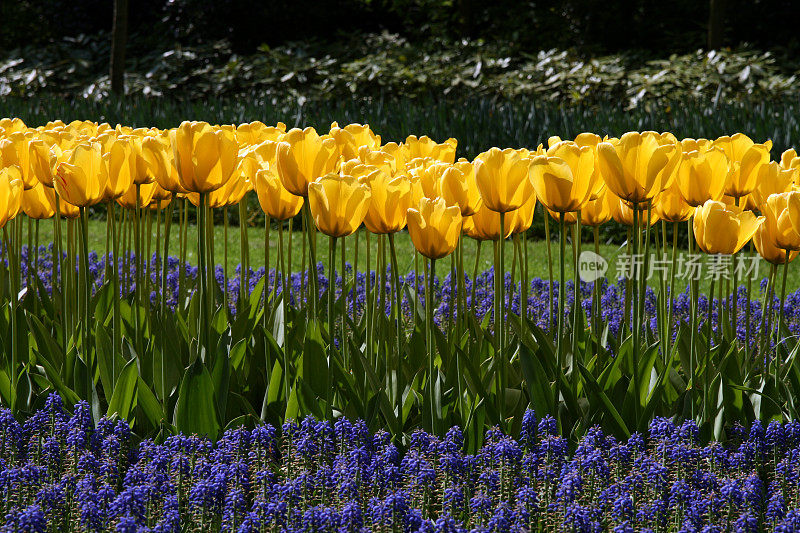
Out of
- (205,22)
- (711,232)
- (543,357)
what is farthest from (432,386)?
(205,22)

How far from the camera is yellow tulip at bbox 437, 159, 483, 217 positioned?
2112 mm

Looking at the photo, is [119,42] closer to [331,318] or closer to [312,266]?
[312,266]

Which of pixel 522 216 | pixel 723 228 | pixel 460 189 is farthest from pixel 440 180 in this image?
pixel 723 228

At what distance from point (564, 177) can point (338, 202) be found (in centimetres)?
51

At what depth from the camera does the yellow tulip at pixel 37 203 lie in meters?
2.73

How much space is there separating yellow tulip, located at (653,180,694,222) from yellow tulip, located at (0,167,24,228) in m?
1.68

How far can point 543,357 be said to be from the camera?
2352mm

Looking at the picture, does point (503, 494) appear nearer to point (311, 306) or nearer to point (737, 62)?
point (311, 306)

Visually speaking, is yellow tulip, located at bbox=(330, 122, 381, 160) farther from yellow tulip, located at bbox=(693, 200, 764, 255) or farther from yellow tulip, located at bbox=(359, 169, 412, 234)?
yellow tulip, located at bbox=(693, 200, 764, 255)

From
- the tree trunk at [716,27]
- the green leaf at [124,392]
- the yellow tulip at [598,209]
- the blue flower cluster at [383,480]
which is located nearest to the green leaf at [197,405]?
the blue flower cluster at [383,480]

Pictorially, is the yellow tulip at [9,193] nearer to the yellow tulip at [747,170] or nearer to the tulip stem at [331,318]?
the tulip stem at [331,318]

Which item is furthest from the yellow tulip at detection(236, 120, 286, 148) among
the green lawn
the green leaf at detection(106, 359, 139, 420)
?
the green lawn

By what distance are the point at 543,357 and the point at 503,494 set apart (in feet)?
2.00

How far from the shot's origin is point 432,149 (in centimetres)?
285
